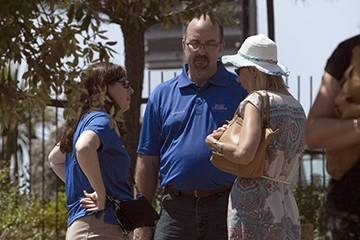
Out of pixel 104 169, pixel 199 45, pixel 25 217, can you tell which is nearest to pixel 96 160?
pixel 104 169

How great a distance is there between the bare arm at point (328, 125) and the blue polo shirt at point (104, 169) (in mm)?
2242

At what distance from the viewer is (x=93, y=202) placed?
20.5ft

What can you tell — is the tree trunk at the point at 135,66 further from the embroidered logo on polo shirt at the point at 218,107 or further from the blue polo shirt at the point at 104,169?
the blue polo shirt at the point at 104,169

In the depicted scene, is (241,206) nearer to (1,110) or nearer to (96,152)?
(96,152)

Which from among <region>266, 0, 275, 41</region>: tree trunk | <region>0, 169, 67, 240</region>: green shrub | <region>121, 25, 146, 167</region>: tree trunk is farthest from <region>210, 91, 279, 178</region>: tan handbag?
<region>121, 25, 146, 167</region>: tree trunk

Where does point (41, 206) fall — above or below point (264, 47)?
below

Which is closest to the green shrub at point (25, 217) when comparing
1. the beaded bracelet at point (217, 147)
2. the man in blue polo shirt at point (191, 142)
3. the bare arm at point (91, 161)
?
the man in blue polo shirt at point (191, 142)

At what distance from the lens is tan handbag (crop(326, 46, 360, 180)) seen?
13.5 ft

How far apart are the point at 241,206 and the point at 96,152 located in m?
0.90

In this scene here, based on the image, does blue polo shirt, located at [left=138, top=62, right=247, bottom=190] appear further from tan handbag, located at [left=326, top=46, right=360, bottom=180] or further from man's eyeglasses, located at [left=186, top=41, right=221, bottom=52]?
tan handbag, located at [left=326, top=46, right=360, bottom=180]

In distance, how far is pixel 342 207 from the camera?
413 centimetres

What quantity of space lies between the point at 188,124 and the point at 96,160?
764 millimetres

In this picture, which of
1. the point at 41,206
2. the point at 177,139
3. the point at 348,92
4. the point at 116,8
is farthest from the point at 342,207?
the point at 41,206

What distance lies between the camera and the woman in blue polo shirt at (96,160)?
20.4 ft
